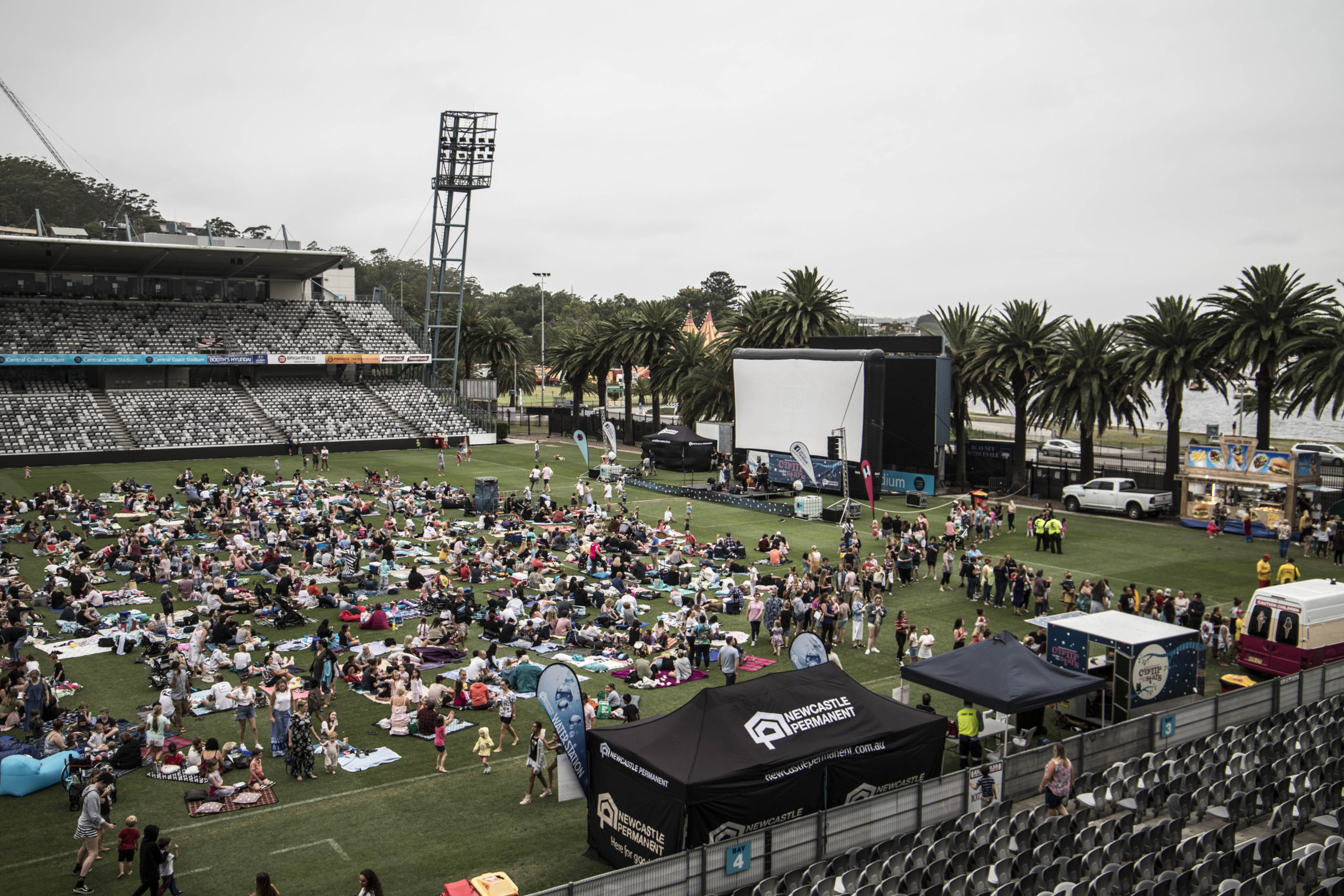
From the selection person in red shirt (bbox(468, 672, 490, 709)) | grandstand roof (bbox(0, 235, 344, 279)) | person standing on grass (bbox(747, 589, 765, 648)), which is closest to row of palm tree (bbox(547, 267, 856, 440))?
grandstand roof (bbox(0, 235, 344, 279))

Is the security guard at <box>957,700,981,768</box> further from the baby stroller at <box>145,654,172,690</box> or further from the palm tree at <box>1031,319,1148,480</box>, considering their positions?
the palm tree at <box>1031,319,1148,480</box>

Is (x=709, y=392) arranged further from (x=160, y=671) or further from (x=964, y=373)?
(x=160, y=671)

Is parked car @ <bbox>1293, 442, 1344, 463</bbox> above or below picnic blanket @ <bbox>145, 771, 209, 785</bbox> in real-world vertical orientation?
above

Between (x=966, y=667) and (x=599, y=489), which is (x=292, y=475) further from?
(x=966, y=667)

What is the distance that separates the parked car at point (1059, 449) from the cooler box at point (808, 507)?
1955 cm

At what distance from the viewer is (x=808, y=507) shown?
136 feet

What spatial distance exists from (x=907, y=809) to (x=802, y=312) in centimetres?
4526

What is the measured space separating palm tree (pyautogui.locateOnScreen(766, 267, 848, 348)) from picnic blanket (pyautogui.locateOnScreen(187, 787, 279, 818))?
44.2m

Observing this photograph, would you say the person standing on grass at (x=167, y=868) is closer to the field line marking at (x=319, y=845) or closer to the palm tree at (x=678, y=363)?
the field line marking at (x=319, y=845)

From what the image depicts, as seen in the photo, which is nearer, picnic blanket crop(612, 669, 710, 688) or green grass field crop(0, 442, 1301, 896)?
green grass field crop(0, 442, 1301, 896)

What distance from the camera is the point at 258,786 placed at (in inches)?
618

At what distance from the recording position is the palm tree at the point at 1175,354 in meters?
40.0

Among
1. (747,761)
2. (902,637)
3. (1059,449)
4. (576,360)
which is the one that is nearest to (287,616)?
(902,637)

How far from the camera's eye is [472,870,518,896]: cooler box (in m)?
11.5
